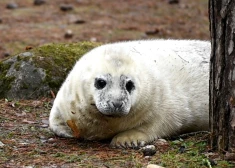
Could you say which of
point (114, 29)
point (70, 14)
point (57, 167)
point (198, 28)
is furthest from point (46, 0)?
point (57, 167)

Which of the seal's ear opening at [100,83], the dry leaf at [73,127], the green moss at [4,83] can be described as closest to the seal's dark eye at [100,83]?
the seal's ear opening at [100,83]

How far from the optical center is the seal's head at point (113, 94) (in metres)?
5.20

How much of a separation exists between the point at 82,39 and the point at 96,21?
6.49 feet

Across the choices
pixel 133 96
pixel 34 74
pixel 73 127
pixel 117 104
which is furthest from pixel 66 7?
pixel 117 104

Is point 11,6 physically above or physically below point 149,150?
above

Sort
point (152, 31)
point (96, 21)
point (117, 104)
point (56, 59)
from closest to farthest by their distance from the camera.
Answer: point (117, 104), point (56, 59), point (152, 31), point (96, 21)

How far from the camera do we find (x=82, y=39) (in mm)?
12836

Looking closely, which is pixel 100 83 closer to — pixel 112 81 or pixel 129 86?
pixel 112 81

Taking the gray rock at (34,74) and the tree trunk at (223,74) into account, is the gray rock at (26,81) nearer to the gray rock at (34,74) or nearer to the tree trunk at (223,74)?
the gray rock at (34,74)

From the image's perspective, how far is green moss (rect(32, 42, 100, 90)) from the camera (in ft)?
25.8

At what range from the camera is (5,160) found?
16.8ft

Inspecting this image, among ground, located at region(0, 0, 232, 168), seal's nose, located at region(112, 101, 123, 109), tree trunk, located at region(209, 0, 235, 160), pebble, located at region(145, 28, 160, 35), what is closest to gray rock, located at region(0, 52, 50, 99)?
ground, located at region(0, 0, 232, 168)

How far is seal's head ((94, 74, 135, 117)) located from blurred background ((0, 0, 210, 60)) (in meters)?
6.43

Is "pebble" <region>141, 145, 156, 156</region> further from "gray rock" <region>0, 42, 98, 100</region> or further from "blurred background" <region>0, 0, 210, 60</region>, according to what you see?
"blurred background" <region>0, 0, 210, 60</region>
